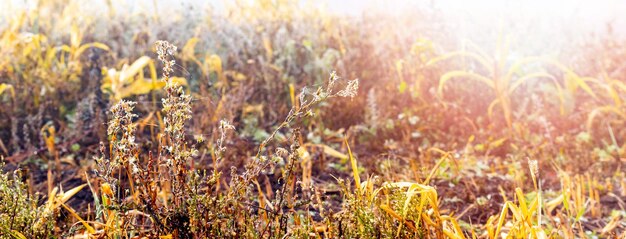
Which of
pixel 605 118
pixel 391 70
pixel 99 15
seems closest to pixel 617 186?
pixel 605 118

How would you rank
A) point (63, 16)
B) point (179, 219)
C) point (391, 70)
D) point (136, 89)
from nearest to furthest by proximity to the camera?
point (179, 219) → point (136, 89) → point (391, 70) → point (63, 16)

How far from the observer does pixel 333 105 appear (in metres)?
4.13

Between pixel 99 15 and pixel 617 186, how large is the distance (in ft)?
14.1

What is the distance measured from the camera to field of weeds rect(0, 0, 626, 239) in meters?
2.86

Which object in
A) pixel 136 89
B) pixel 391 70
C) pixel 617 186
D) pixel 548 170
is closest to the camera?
pixel 617 186

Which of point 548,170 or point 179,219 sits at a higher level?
point 179,219

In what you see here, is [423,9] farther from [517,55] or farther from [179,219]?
[179,219]

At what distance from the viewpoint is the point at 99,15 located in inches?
221

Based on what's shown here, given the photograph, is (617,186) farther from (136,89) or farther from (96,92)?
(96,92)

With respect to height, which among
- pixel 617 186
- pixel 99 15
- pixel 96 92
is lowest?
pixel 617 186

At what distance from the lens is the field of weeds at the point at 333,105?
2.86m

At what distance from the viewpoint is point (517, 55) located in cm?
496

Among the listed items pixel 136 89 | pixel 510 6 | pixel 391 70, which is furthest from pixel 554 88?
pixel 136 89

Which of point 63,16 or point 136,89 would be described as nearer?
point 136,89
